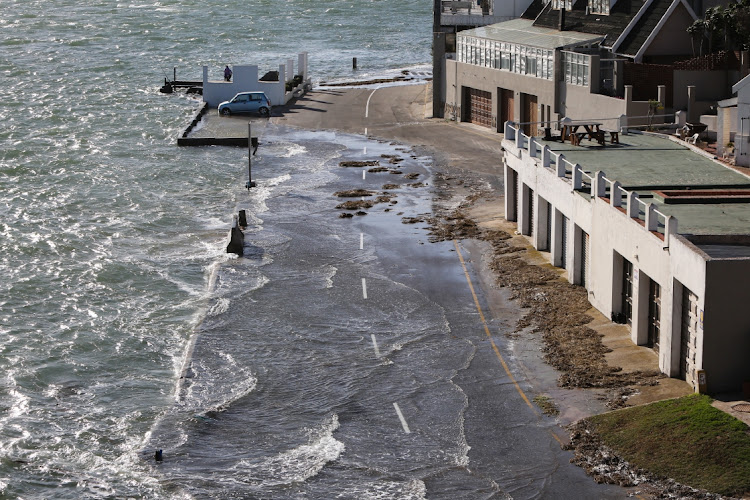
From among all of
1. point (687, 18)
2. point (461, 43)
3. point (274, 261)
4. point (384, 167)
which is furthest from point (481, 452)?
point (461, 43)

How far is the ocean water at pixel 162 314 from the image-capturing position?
30.3 m

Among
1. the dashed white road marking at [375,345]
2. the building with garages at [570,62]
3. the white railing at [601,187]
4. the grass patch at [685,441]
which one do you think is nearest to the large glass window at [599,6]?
the building with garages at [570,62]

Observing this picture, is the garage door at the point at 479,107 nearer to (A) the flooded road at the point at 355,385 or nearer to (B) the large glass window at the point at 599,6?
(B) the large glass window at the point at 599,6

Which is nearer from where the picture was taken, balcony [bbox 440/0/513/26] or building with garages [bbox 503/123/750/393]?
building with garages [bbox 503/123/750/393]

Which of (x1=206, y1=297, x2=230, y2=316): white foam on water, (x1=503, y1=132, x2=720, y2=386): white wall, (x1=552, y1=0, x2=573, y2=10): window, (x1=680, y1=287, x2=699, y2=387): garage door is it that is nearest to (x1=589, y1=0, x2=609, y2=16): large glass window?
(x1=552, y1=0, x2=573, y2=10): window

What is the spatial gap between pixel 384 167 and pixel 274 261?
19.8 metres

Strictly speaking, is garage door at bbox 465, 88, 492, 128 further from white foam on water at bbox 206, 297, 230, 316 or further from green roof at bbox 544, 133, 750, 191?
white foam on water at bbox 206, 297, 230, 316

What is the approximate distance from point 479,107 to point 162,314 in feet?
131

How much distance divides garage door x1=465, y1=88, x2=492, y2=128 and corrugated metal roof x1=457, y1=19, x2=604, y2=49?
386 centimetres

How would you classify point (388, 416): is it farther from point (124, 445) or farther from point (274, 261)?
point (274, 261)

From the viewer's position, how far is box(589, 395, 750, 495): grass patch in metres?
26.9

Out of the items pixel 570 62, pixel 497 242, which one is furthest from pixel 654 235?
pixel 570 62

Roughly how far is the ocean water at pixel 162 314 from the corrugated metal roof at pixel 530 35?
35.6 feet

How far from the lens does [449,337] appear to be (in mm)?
38688
